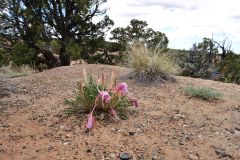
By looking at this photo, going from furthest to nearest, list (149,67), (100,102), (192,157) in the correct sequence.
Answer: (149,67), (100,102), (192,157)

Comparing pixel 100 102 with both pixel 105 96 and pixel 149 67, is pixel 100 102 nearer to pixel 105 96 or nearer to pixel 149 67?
pixel 105 96

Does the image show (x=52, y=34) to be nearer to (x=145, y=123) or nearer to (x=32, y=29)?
(x=32, y=29)

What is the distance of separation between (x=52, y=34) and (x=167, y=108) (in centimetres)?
891

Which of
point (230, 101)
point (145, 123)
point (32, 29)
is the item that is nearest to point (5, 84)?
point (145, 123)

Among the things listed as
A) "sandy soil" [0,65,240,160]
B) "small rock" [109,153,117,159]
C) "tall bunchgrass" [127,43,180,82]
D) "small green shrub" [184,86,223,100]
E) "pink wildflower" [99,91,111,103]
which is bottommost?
"small rock" [109,153,117,159]

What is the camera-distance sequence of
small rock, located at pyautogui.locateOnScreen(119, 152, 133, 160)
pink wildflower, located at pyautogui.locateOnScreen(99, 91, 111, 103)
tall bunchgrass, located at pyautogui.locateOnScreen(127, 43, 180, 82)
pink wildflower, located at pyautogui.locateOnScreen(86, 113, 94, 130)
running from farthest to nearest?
tall bunchgrass, located at pyautogui.locateOnScreen(127, 43, 180, 82) → pink wildflower, located at pyautogui.locateOnScreen(99, 91, 111, 103) → pink wildflower, located at pyautogui.locateOnScreen(86, 113, 94, 130) → small rock, located at pyautogui.locateOnScreen(119, 152, 133, 160)

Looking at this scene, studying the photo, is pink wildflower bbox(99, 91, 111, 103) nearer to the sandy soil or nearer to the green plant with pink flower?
the green plant with pink flower

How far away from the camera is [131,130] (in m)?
5.01

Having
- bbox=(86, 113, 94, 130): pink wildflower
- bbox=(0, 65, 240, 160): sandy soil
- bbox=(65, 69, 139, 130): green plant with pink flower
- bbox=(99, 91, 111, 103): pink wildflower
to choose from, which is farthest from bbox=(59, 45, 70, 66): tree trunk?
bbox=(86, 113, 94, 130): pink wildflower

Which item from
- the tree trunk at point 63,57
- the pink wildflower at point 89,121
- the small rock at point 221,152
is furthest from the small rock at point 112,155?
the tree trunk at point 63,57

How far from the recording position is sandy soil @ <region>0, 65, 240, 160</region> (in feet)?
14.9

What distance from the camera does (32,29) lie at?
45.3 feet

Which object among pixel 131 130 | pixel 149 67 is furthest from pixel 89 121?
pixel 149 67

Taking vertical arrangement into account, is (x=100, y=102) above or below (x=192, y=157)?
above
